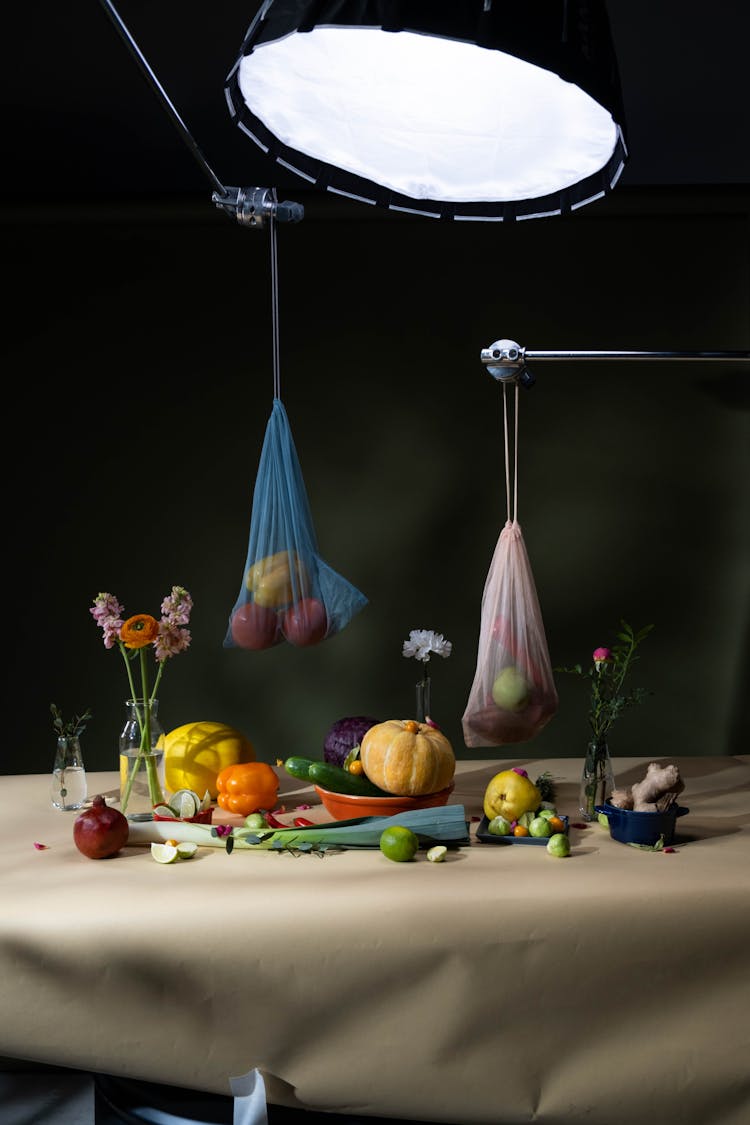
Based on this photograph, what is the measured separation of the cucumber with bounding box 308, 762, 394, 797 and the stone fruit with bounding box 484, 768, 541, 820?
7.5 inches

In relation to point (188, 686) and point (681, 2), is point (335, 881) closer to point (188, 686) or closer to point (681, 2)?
point (188, 686)

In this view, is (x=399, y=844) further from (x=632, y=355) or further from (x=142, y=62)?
(x=142, y=62)

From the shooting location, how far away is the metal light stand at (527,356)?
6.51 ft

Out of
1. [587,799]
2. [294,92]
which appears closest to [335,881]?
[587,799]

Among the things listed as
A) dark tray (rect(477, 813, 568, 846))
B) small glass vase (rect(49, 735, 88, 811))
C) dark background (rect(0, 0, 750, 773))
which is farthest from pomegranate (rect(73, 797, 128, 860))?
dark background (rect(0, 0, 750, 773))

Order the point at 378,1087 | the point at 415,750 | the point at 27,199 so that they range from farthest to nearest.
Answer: the point at 27,199, the point at 415,750, the point at 378,1087

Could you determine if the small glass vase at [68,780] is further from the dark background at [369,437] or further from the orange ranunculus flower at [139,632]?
the dark background at [369,437]

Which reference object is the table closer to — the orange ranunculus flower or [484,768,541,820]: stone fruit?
[484,768,541,820]: stone fruit

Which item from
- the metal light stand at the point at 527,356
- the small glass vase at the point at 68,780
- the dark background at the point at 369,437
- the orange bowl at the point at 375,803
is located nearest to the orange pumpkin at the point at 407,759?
the orange bowl at the point at 375,803

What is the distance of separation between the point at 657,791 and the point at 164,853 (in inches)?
32.7

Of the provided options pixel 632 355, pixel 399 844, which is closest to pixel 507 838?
pixel 399 844

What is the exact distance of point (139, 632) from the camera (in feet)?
6.13

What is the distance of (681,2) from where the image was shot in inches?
98.4

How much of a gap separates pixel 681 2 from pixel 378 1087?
98.1 inches
